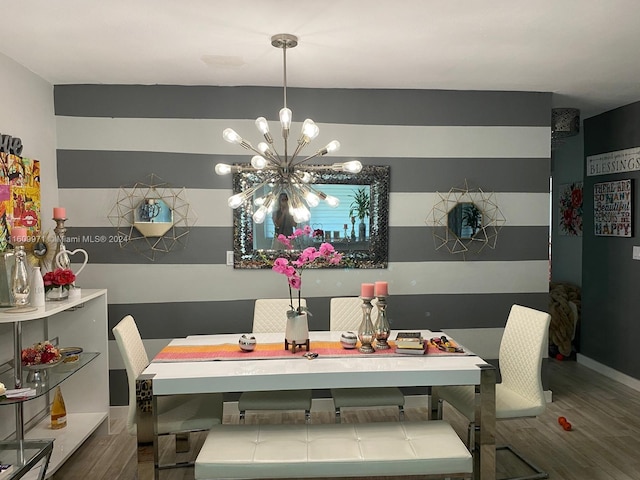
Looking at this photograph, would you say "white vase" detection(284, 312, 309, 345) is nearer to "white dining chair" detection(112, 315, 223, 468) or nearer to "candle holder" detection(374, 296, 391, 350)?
"candle holder" detection(374, 296, 391, 350)

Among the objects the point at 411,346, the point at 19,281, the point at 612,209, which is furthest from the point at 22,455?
the point at 612,209

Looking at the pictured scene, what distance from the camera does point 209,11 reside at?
271 cm

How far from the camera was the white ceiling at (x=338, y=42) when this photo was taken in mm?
2674

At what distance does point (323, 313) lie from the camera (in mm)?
4262

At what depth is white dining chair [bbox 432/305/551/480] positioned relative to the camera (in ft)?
9.80

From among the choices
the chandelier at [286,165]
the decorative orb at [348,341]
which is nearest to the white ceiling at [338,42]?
the chandelier at [286,165]

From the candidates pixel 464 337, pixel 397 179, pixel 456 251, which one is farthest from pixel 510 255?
pixel 397 179

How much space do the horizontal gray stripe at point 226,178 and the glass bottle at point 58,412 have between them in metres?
1.56

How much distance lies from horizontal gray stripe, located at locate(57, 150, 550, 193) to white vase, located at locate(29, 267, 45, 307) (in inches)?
47.2

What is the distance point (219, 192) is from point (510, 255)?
2.43m

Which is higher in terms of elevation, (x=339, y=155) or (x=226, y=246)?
(x=339, y=155)

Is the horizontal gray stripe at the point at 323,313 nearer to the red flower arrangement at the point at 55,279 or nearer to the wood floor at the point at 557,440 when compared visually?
the wood floor at the point at 557,440

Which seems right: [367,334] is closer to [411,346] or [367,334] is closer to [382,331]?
[382,331]

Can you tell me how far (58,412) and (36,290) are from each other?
0.98 m
